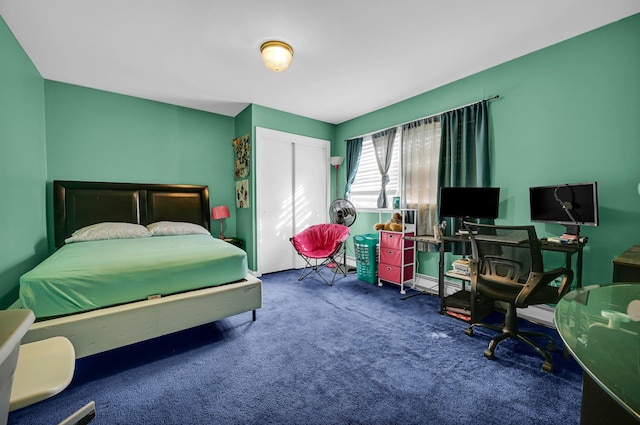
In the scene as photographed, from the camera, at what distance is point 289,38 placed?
8.18ft

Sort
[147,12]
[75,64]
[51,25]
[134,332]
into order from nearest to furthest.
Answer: [134,332]
[147,12]
[51,25]
[75,64]

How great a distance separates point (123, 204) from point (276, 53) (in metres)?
3.09

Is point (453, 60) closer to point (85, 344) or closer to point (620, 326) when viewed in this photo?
point (620, 326)

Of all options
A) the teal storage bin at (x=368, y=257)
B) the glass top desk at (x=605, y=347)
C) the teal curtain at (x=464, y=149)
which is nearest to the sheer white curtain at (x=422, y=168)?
the teal curtain at (x=464, y=149)

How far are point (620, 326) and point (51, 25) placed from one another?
4.22m

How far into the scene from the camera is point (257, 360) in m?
2.05

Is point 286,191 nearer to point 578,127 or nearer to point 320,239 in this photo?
point 320,239

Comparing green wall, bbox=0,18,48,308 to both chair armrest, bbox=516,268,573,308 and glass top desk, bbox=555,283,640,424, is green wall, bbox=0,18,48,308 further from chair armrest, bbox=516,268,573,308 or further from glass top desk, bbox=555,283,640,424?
Result: chair armrest, bbox=516,268,573,308

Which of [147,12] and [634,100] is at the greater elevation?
[147,12]

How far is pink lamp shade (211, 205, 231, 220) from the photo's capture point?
4.30 metres

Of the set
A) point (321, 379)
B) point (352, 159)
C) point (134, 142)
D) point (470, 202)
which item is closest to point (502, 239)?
point (470, 202)

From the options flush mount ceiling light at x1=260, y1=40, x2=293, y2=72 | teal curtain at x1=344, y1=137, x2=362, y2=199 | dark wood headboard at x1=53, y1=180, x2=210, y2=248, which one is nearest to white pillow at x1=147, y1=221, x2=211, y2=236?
dark wood headboard at x1=53, y1=180, x2=210, y2=248

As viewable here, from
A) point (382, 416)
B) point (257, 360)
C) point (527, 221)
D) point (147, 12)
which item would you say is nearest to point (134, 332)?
point (257, 360)

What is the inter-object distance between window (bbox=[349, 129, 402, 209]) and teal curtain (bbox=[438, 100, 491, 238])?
0.84 meters
